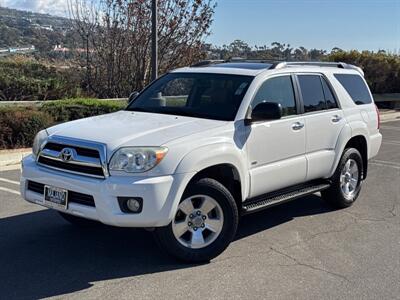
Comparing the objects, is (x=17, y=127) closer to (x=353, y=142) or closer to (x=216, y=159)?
(x=353, y=142)

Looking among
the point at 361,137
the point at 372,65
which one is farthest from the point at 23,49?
the point at 361,137

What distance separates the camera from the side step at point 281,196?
551cm

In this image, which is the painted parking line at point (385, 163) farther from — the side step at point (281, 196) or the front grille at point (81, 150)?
the front grille at point (81, 150)

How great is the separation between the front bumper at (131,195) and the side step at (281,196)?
3.47ft

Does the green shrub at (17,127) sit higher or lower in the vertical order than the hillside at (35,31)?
lower

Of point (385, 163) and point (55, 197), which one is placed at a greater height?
point (55, 197)

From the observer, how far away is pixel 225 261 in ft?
16.6

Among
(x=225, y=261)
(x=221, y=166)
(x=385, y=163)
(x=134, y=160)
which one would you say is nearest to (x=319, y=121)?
(x=221, y=166)

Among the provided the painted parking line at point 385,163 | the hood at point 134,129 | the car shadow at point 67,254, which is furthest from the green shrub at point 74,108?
the hood at point 134,129

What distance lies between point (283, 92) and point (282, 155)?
0.73 m

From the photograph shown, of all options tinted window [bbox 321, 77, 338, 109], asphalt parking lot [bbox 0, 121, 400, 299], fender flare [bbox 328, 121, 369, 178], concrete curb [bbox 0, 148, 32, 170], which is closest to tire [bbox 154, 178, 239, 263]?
asphalt parking lot [bbox 0, 121, 400, 299]

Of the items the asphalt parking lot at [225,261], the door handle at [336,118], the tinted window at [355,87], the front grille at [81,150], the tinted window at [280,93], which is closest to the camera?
the asphalt parking lot at [225,261]

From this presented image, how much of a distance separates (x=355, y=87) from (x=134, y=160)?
4.03 meters

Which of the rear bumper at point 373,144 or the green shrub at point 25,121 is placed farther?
the green shrub at point 25,121
